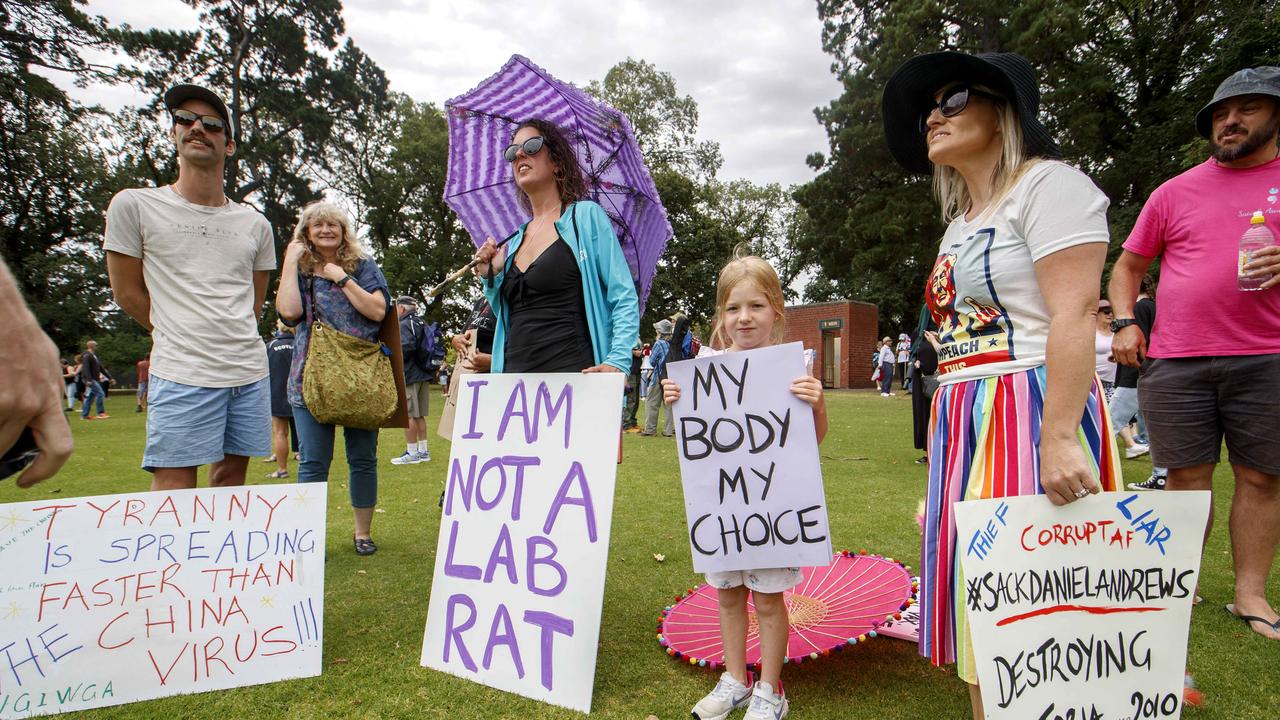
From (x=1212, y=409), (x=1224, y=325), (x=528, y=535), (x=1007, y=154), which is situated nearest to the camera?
(x=1007, y=154)

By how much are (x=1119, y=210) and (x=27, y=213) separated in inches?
1528

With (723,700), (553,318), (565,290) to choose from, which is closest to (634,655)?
(723,700)

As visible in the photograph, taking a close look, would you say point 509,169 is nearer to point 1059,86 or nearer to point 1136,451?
point 1136,451

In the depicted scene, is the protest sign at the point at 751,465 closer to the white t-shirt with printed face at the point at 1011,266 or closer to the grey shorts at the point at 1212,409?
the white t-shirt with printed face at the point at 1011,266

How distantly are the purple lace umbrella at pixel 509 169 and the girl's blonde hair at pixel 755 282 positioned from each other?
1.82 feet

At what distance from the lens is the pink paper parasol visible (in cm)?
241

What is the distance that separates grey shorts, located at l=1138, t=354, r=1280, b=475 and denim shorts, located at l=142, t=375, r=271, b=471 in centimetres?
433

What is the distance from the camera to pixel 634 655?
8.67 feet

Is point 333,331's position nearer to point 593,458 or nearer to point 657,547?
point 593,458

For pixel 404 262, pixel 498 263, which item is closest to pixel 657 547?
pixel 498 263

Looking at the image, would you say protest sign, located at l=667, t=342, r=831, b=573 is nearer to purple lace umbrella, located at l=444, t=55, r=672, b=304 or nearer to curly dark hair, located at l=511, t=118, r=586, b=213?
purple lace umbrella, located at l=444, t=55, r=672, b=304

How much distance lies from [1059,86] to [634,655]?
23170mm

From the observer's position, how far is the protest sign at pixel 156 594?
2.12 metres

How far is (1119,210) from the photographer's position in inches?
700
